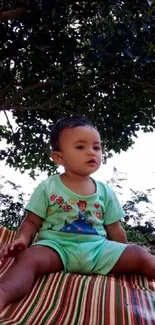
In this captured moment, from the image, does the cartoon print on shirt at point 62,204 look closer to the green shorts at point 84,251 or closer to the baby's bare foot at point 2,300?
the green shorts at point 84,251

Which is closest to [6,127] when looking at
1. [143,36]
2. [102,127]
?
[102,127]

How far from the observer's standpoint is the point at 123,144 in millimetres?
4070

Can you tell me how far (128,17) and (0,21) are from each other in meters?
1.03

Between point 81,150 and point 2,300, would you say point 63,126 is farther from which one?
point 2,300

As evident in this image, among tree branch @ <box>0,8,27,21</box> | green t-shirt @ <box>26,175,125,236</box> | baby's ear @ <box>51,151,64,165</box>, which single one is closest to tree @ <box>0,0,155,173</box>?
tree branch @ <box>0,8,27,21</box>

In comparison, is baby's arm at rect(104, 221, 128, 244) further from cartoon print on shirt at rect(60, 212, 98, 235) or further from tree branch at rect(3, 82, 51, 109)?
tree branch at rect(3, 82, 51, 109)

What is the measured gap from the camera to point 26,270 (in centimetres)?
148

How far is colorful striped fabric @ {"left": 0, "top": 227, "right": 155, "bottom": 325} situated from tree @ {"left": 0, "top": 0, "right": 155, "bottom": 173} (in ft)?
5.38

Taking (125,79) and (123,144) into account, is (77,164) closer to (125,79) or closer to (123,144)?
(125,79)

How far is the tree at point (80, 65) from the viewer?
2.73 metres

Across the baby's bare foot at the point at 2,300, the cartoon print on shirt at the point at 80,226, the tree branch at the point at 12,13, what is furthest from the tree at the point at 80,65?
the baby's bare foot at the point at 2,300

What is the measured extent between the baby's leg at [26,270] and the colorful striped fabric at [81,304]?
29 mm

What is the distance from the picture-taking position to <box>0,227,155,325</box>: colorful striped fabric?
1182mm

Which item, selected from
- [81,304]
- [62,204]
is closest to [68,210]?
[62,204]
